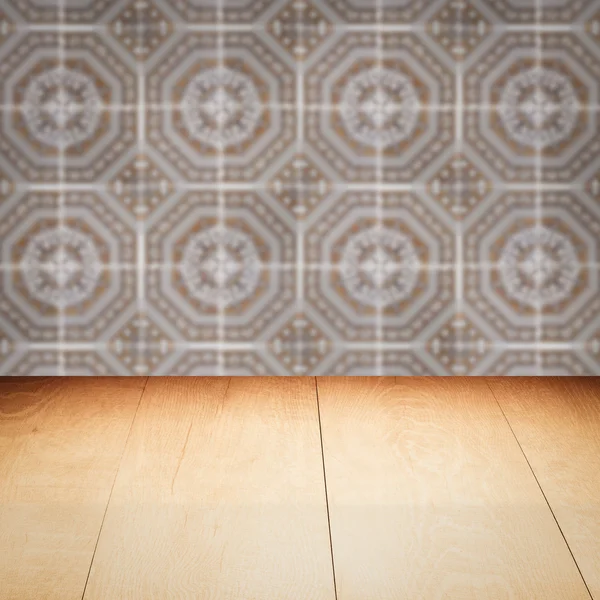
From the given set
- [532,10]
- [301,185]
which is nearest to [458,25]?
[532,10]

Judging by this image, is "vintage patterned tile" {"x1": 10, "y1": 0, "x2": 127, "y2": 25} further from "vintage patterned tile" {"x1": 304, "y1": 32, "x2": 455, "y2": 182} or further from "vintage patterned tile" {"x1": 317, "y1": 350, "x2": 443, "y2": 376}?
"vintage patterned tile" {"x1": 317, "y1": 350, "x2": 443, "y2": 376}

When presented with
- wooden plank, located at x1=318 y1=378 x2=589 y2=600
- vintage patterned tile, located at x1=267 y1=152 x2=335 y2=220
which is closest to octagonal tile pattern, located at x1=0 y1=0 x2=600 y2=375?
vintage patterned tile, located at x1=267 y1=152 x2=335 y2=220

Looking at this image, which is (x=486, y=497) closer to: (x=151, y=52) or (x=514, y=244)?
(x=514, y=244)

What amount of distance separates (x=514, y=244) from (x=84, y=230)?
749mm

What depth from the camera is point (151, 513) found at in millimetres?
924

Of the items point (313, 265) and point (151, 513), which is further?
point (313, 265)

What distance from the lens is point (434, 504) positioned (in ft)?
3.12

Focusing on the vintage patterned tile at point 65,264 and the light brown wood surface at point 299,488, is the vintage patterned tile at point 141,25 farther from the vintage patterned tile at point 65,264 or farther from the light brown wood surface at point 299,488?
the light brown wood surface at point 299,488

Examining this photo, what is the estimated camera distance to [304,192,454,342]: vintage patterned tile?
1.39 m

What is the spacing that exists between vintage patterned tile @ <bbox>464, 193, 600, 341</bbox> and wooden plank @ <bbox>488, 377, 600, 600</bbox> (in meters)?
0.10

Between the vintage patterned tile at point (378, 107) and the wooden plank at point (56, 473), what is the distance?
544mm

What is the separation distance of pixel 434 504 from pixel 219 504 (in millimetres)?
256

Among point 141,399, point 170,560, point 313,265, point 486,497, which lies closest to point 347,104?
point 313,265

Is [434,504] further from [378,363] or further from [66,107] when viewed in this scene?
[66,107]
